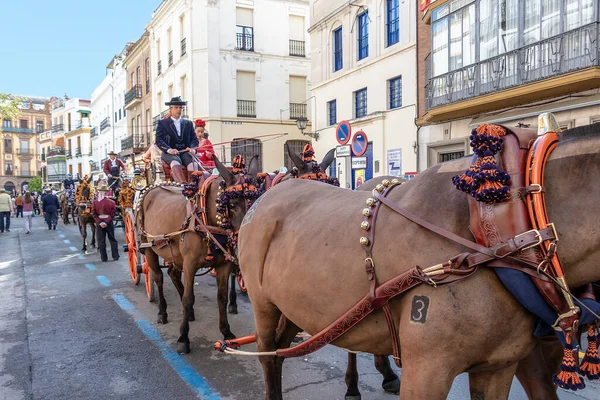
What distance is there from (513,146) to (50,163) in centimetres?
7761

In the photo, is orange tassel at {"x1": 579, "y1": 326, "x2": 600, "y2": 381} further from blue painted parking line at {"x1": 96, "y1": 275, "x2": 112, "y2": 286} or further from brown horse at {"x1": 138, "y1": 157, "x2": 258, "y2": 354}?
blue painted parking line at {"x1": 96, "y1": 275, "x2": 112, "y2": 286}

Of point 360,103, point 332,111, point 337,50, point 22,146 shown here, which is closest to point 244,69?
point 337,50

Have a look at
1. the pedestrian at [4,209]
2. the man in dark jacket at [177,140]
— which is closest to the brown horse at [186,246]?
the man in dark jacket at [177,140]

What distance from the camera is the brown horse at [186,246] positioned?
4867 mm

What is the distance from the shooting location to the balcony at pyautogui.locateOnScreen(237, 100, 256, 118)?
89.7 ft

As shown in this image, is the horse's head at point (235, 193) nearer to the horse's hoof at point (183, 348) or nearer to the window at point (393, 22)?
the horse's hoof at point (183, 348)

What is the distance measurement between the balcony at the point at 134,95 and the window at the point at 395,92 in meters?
24.8

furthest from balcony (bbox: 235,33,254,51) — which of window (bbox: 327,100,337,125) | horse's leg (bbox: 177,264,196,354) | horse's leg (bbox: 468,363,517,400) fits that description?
horse's leg (bbox: 468,363,517,400)

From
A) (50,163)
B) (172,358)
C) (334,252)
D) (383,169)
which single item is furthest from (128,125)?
(334,252)

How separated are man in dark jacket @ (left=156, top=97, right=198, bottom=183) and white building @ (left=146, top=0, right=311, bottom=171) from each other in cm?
1750

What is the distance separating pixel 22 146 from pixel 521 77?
283 feet

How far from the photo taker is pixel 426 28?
1652 cm

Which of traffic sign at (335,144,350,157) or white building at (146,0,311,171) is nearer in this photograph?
traffic sign at (335,144,350,157)

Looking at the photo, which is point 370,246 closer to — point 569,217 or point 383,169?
point 569,217
